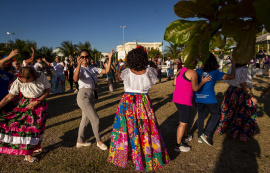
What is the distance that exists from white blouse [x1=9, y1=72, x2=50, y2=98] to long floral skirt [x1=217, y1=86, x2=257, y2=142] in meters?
3.82

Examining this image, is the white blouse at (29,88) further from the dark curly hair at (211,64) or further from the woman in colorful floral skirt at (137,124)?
the dark curly hair at (211,64)

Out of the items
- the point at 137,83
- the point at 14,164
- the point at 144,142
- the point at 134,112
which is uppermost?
the point at 137,83

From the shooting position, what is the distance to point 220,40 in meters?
1.03

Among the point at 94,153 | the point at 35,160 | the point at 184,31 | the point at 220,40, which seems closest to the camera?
the point at 184,31

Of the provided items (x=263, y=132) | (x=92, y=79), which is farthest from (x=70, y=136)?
(x=263, y=132)

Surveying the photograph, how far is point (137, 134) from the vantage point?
2.52 m

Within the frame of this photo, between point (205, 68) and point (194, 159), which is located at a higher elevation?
point (205, 68)

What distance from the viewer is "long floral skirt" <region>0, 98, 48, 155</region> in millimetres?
2775

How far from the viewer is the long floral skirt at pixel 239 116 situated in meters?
3.44

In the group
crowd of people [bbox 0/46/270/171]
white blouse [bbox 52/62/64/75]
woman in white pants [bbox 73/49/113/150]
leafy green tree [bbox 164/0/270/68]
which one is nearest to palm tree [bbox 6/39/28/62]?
white blouse [bbox 52/62/64/75]

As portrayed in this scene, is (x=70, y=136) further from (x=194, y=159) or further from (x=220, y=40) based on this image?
(x=220, y=40)

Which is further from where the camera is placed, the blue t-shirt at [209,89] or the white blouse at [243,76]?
the white blouse at [243,76]

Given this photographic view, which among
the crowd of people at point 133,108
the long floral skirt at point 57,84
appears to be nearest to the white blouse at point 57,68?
the long floral skirt at point 57,84

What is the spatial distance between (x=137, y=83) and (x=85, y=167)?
163 cm
